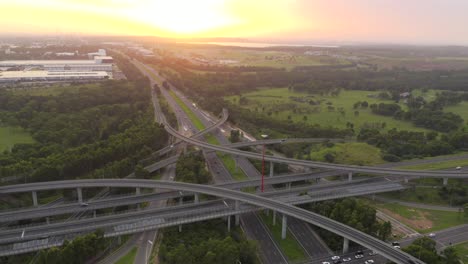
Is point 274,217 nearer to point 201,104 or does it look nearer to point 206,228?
point 206,228

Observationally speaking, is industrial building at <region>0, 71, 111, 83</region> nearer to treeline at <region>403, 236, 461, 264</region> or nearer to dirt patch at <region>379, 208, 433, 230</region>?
dirt patch at <region>379, 208, 433, 230</region>

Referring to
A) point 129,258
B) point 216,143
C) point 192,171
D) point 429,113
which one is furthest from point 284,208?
point 429,113

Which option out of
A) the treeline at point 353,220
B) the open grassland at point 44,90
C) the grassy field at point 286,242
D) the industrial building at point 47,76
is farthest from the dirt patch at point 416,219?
the industrial building at point 47,76

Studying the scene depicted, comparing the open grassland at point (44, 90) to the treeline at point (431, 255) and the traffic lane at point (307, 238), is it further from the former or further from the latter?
the treeline at point (431, 255)

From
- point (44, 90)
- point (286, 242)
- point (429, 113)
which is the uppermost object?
point (44, 90)

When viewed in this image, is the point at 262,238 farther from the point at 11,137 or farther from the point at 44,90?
the point at 44,90

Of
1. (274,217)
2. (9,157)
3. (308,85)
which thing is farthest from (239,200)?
(308,85)
